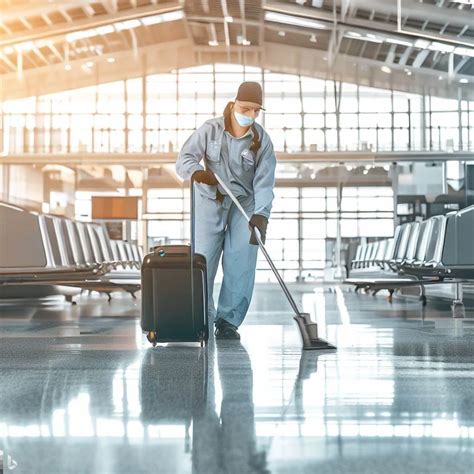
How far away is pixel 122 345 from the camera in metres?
5.30

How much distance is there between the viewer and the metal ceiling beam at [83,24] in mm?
23062

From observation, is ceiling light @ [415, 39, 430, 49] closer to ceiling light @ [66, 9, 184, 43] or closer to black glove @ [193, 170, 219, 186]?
ceiling light @ [66, 9, 184, 43]

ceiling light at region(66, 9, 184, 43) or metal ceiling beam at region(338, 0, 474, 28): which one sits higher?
ceiling light at region(66, 9, 184, 43)

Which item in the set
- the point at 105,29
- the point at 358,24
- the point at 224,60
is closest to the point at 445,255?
the point at 358,24

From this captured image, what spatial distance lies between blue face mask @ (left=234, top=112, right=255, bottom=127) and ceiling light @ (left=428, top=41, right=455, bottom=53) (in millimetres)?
17820

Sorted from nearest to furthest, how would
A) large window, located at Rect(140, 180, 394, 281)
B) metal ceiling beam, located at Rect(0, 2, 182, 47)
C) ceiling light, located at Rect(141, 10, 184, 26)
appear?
large window, located at Rect(140, 180, 394, 281)
ceiling light, located at Rect(141, 10, 184, 26)
metal ceiling beam, located at Rect(0, 2, 182, 47)

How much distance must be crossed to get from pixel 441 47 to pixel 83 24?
32.1 ft

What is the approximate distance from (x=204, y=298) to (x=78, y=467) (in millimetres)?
3067

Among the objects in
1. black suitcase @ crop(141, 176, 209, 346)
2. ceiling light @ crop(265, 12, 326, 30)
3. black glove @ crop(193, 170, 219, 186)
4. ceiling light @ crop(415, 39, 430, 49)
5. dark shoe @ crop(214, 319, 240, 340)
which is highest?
ceiling light @ crop(265, 12, 326, 30)

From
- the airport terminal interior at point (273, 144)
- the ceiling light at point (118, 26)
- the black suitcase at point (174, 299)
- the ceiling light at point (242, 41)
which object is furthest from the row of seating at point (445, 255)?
the ceiling light at point (118, 26)

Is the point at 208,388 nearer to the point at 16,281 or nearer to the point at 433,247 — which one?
the point at 16,281

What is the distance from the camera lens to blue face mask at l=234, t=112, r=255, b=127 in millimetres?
5633

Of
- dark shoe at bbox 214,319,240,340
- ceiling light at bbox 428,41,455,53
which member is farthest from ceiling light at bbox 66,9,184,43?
dark shoe at bbox 214,319,240,340

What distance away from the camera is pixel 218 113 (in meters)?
25.7
